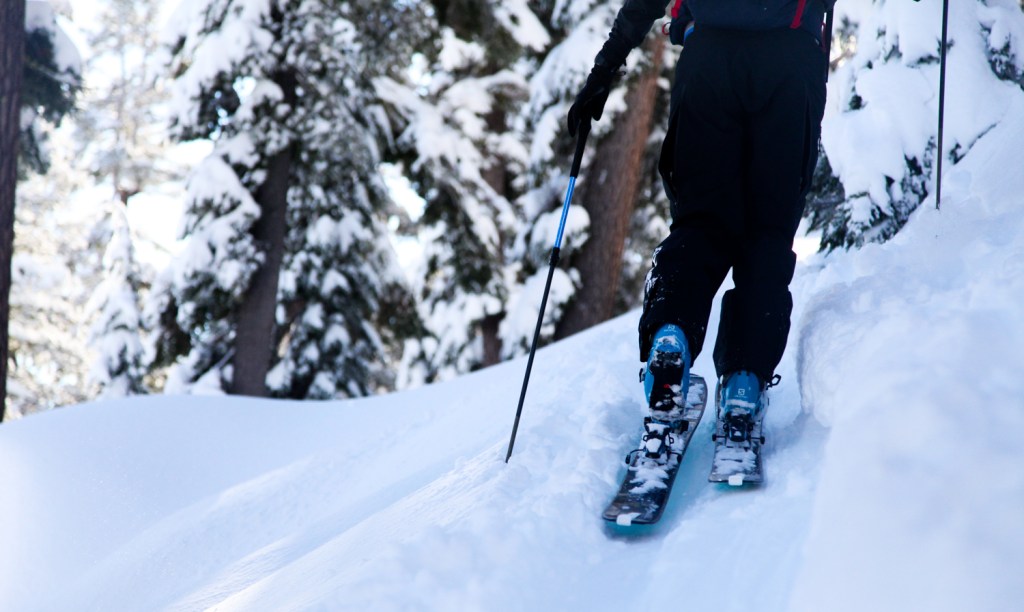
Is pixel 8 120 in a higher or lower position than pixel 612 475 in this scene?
higher

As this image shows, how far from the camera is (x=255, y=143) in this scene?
30.2ft

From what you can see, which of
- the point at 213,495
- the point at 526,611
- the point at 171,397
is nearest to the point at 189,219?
the point at 171,397

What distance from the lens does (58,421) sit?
459 cm

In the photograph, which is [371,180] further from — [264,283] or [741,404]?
[741,404]

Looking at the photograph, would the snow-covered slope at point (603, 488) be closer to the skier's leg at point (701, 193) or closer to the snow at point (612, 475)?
the snow at point (612, 475)

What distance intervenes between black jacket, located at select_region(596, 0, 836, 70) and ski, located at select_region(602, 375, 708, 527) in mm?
1263

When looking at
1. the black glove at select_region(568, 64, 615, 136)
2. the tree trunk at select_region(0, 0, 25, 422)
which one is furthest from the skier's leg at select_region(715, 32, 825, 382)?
the tree trunk at select_region(0, 0, 25, 422)

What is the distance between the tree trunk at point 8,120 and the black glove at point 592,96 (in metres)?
6.17

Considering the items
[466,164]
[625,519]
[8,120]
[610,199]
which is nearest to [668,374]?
[625,519]

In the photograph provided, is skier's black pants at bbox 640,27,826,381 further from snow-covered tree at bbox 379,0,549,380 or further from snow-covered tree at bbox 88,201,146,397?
snow-covered tree at bbox 88,201,146,397

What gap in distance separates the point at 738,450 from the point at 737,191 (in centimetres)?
85

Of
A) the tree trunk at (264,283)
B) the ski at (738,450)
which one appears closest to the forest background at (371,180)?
the tree trunk at (264,283)

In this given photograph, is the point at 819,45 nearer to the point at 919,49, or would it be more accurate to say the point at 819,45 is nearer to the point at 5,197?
the point at 919,49

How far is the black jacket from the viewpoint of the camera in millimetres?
2506
